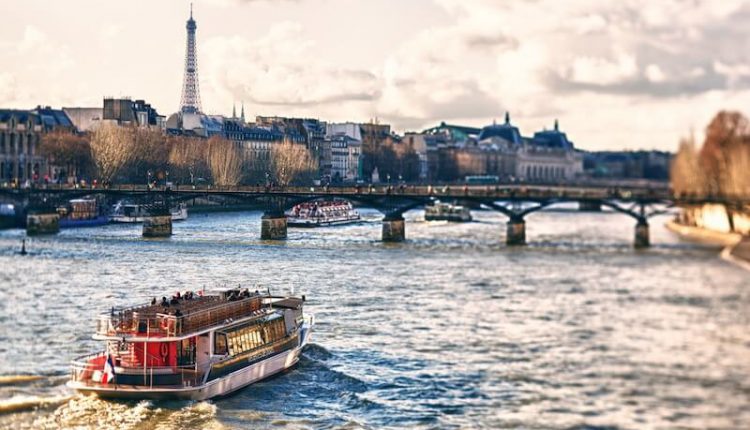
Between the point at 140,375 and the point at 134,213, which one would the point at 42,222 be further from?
the point at 140,375

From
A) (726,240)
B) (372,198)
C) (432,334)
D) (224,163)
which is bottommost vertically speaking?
(432,334)

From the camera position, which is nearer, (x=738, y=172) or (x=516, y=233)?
(x=738, y=172)

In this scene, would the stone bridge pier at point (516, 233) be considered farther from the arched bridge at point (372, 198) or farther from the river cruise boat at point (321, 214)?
the river cruise boat at point (321, 214)

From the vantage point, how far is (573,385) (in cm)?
1533

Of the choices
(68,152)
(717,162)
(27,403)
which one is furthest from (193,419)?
(68,152)

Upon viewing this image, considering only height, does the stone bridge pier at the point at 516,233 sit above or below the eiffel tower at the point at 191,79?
below

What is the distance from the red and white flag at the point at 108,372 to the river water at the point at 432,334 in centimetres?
32

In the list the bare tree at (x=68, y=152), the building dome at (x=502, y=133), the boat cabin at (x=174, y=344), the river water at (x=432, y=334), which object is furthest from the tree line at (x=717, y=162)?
the building dome at (x=502, y=133)

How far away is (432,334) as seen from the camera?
20250 mm

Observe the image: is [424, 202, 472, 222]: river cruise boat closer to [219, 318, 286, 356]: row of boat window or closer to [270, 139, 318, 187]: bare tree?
[270, 139, 318, 187]: bare tree

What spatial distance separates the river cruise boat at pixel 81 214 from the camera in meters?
45.3

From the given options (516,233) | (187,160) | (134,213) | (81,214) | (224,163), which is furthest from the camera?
(224,163)

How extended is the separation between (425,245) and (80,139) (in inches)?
943

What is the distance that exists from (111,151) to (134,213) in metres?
8.08
